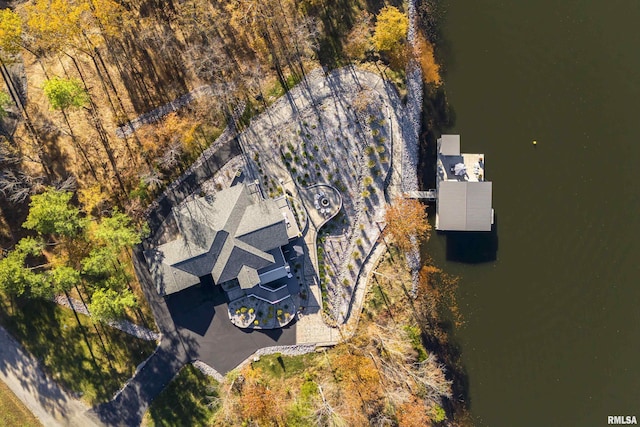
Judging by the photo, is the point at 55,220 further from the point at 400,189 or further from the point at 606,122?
the point at 606,122

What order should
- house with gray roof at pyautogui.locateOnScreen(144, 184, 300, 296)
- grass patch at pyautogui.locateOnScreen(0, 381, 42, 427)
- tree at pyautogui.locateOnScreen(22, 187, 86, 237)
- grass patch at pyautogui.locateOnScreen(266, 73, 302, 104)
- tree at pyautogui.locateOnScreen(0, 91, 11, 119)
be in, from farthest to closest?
grass patch at pyautogui.locateOnScreen(266, 73, 302, 104) → grass patch at pyautogui.locateOnScreen(0, 381, 42, 427) → house with gray roof at pyautogui.locateOnScreen(144, 184, 300, 296) → tree at pyautogui.locateOnScreen(0, 91, 11, 119) → tree at pyautogui.locateOnScreen(22, 187, 86, 237)

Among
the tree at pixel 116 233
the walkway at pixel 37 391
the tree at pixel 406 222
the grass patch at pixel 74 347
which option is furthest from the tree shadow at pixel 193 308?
the tree at pixel 406 222

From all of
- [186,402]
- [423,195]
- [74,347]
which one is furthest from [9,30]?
[423,195]

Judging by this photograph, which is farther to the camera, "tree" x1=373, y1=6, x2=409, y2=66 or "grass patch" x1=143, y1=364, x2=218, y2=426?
"grass patch" x1=143, y1=364, x2=218, y2=426

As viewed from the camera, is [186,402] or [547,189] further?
[547,189]

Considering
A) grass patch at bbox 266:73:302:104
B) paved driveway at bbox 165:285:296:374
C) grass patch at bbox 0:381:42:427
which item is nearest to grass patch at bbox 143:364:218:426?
paved driveway at bbox 165:285:296:374

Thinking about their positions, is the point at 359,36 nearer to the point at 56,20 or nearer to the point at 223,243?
the point at 223,243

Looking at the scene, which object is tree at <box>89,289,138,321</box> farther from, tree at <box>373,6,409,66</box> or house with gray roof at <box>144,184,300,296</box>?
tree at <box>373,6,409,66</box>
